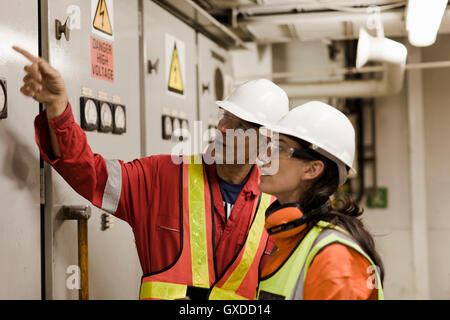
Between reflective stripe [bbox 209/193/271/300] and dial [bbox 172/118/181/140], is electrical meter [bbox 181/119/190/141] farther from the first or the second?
reflective stripe [bbox 209/193/271/300]

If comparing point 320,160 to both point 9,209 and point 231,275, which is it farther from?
point 9,209

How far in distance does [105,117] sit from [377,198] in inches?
148

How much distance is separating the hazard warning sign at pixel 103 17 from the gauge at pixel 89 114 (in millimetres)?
310

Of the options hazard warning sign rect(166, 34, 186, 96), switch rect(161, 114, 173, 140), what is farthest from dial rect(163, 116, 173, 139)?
hazard warning sign rect(166, 34, 186, 96)

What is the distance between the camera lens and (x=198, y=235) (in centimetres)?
198

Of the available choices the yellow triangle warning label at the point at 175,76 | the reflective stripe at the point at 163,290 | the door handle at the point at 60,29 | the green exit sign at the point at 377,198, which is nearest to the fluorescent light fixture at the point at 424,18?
the yellow triangle warning label at the point at 175,76

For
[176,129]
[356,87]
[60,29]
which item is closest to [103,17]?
[60,29]

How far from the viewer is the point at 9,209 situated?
64.8 inches

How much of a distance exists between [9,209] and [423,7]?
2.37 meters

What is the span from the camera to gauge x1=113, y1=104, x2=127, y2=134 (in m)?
2.26

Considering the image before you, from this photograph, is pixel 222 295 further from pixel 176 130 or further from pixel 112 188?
pixel 176 130

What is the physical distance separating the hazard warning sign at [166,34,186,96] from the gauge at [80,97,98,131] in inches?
32.6

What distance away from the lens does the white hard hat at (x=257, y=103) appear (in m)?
2.06

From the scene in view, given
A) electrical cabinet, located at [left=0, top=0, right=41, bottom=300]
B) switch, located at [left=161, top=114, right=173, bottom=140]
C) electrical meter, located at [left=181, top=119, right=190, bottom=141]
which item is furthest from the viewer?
electrical meter, located at [left=181, top=119, right=190, bottom=141]
